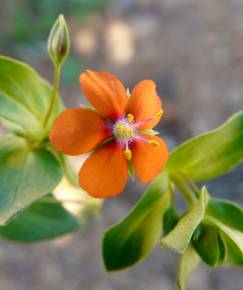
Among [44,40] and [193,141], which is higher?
[193,141]

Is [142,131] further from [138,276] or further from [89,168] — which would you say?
[138,276]

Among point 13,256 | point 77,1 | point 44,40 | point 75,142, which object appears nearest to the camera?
point 75,142

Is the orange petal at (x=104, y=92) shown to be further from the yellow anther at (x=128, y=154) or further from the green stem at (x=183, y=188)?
the green stem at (x=183, y=188)

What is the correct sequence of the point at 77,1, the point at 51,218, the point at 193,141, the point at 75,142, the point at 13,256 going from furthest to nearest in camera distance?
the point at 77,1, the point at 13,256, the point at 51,218, the point at 193,141, the point at 75,142

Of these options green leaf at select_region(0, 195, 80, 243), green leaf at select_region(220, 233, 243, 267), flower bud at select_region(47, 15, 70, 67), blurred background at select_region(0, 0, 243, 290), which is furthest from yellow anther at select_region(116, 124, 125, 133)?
blurred background at select_region(0, 0, 243, 290)

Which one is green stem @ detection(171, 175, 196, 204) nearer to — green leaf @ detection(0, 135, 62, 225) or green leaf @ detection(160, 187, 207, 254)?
green leaf @ detection(160, 187, 207, 254)

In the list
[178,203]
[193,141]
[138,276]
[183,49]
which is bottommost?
[138,276]

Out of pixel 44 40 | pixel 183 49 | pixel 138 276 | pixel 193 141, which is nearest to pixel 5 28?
pixel 44 40
